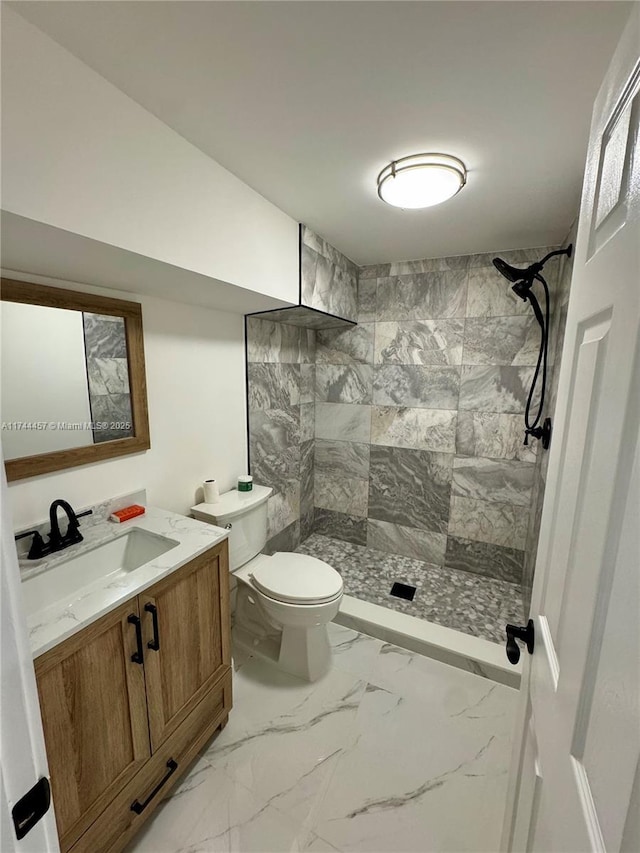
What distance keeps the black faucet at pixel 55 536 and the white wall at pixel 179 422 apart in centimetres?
7

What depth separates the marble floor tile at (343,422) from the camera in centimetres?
281

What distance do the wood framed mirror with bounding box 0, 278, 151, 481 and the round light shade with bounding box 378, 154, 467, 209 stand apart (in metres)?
1.14

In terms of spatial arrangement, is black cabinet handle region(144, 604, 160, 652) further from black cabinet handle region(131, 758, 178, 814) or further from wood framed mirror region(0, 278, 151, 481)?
wood framed mirror region(0, 278, 151, 481)

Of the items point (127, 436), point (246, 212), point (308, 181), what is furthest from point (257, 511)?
point (308, 181)

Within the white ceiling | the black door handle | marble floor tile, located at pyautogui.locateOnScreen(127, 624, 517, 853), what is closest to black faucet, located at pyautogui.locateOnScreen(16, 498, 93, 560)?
marble floor tile, located at pyautogui.locateOnScreen(127, 624, 517, 853)

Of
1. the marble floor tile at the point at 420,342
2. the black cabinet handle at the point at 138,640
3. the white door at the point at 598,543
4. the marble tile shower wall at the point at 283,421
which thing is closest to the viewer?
the white door at the point at 598,543

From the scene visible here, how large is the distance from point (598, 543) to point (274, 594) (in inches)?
59.6

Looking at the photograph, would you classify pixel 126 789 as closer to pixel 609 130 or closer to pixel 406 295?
pixel 609 130

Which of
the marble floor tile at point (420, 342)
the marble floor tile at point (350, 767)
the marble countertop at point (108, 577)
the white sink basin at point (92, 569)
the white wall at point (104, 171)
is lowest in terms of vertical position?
the marble floor tile at point (350, 767)

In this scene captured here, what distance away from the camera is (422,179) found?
4.37ft

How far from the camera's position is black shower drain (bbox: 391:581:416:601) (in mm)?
2363

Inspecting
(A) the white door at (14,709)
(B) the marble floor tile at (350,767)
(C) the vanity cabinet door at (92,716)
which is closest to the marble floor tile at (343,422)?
(B) the marble floor tile at (350,767)

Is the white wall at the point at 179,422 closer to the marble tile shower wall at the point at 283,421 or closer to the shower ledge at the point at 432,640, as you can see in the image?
the marble tile shower wall at the point at 283,421

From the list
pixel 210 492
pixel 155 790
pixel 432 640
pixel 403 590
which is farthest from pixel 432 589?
pixel 155 790
